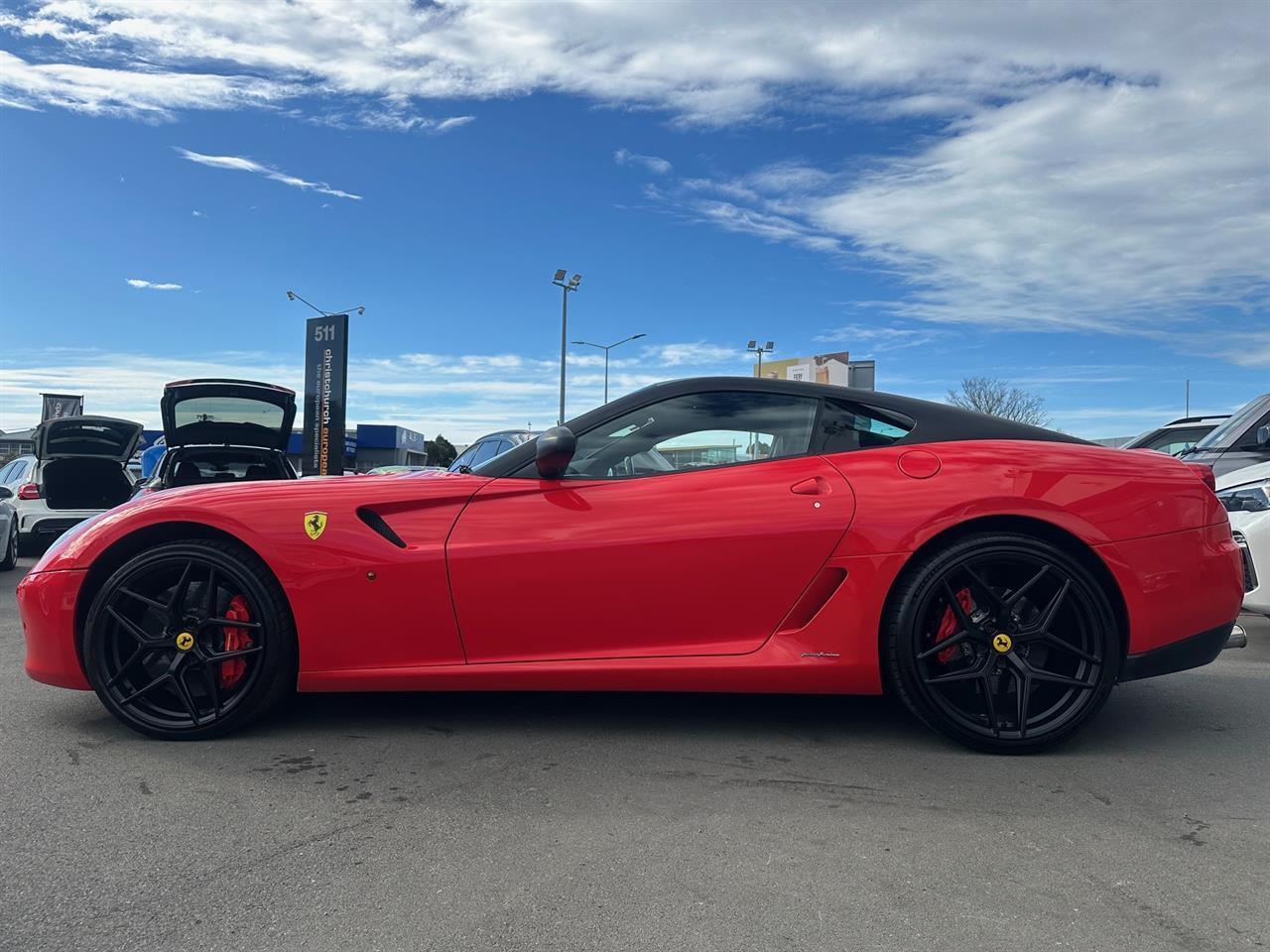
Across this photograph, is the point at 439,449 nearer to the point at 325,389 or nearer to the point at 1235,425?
the point at 325,389

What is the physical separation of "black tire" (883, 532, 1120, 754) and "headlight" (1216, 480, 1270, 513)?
8.82 ft

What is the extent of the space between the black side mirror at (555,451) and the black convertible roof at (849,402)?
105 mm

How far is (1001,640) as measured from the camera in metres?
3.12

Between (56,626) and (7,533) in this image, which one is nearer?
(56,626)

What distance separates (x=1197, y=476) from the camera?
11.0ft

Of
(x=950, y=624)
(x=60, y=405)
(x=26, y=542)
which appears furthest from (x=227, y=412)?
(x=60, y=405)

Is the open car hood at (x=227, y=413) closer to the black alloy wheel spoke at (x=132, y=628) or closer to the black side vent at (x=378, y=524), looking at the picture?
the black alloy wheel spoke at (x=132, y=628)

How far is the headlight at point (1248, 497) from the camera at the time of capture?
16.8ft

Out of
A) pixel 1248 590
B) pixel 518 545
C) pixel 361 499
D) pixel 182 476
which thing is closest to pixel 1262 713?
pixel 1248 590

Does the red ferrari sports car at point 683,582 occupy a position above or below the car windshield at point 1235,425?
below

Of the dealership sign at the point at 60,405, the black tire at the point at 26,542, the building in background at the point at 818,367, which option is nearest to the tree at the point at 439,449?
the building in background at the point at 818,367

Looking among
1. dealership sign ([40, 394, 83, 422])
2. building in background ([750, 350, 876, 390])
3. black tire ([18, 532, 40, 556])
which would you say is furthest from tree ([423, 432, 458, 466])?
black tire ([18, 532, 40, 556])

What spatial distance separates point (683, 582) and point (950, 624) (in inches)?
37.9

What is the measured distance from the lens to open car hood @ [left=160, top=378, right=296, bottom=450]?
22.6 ft
